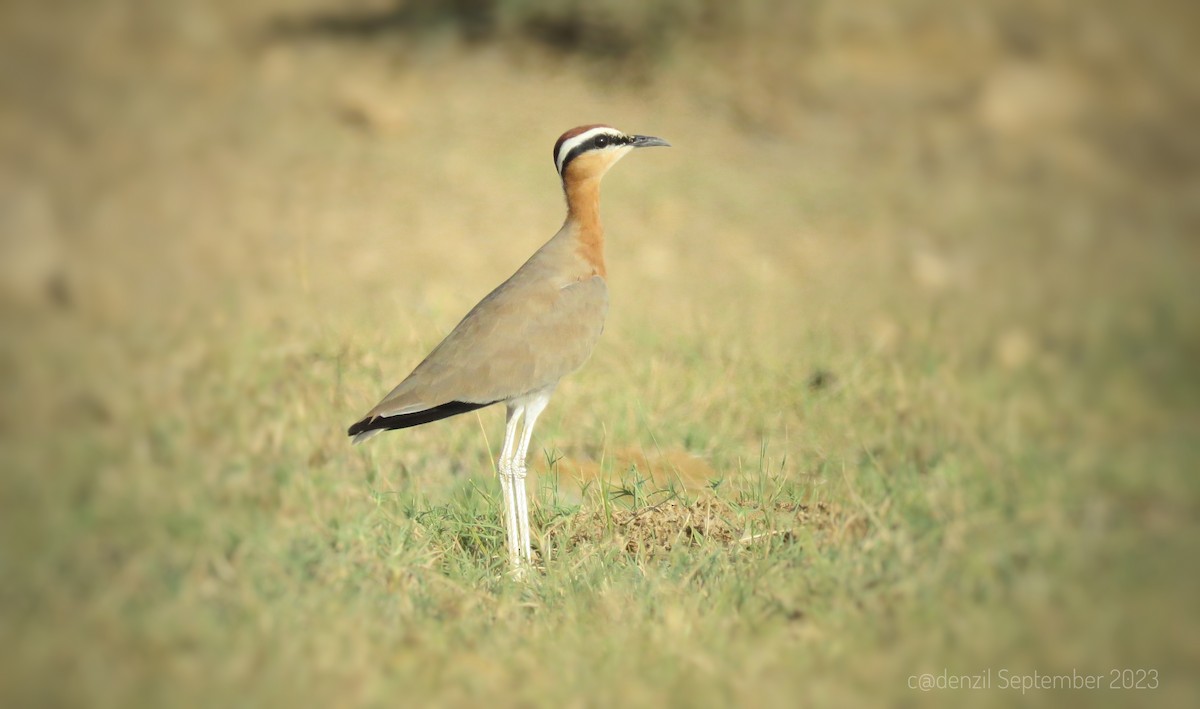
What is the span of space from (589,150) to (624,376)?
5.01ft

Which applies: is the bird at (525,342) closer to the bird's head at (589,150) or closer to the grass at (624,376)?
the bird's head at (589,150)

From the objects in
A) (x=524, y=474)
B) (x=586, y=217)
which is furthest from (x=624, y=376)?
(x=524, y=474)

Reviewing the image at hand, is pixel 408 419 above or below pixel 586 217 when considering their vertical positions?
below

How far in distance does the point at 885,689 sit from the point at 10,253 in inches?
254

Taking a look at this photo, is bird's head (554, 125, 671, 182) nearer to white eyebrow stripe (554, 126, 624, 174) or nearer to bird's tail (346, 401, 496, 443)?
white eyebrow stripe (554, 126, 624, 174)

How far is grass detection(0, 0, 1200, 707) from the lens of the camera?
3.05m

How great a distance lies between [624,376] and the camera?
567 centimetres

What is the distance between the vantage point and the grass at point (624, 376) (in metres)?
3.05

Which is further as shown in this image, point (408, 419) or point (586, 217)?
point (586, 217)

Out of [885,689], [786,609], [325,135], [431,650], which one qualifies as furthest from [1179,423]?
[325,135]

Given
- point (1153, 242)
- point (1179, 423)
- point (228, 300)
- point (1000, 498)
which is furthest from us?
point (1153, 242)

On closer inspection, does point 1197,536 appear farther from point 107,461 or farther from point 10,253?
point 10,253

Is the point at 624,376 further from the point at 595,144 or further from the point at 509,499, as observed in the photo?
the point at 509,499

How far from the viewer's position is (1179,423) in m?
5.41
